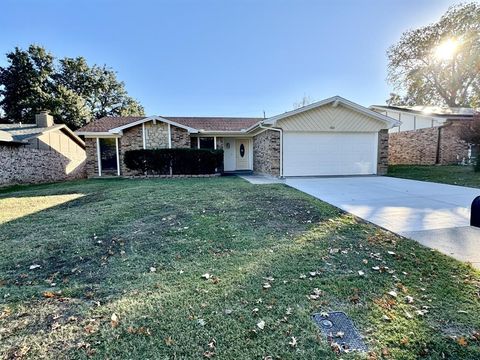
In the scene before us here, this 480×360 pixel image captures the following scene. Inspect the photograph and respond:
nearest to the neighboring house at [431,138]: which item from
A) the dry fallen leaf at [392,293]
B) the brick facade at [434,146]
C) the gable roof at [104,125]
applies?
the brick facade at [434,146]

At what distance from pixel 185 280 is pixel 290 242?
1.84 meters

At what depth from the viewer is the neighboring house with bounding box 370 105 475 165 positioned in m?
17.5

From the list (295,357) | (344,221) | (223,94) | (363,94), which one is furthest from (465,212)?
(363,94)

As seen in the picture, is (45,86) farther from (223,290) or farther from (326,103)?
(223,290)

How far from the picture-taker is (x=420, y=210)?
20.0ft

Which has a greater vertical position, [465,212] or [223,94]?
[223,94]

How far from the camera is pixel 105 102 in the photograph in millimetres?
33594

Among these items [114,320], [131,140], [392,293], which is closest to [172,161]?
[131,140]

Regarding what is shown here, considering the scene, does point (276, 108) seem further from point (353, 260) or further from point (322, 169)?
point (353, 260)

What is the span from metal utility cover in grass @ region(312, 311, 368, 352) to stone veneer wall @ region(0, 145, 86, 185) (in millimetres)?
15680

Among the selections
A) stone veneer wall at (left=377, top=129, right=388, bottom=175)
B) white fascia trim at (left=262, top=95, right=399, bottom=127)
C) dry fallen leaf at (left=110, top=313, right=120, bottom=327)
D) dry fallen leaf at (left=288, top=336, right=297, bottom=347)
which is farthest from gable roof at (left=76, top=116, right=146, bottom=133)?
dry fallen leaf at (left=288, top=336, right=297, bottom=347)

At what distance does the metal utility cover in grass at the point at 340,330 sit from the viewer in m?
2.17

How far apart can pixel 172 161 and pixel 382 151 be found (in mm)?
10913

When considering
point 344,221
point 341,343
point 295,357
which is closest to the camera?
point 295,357
